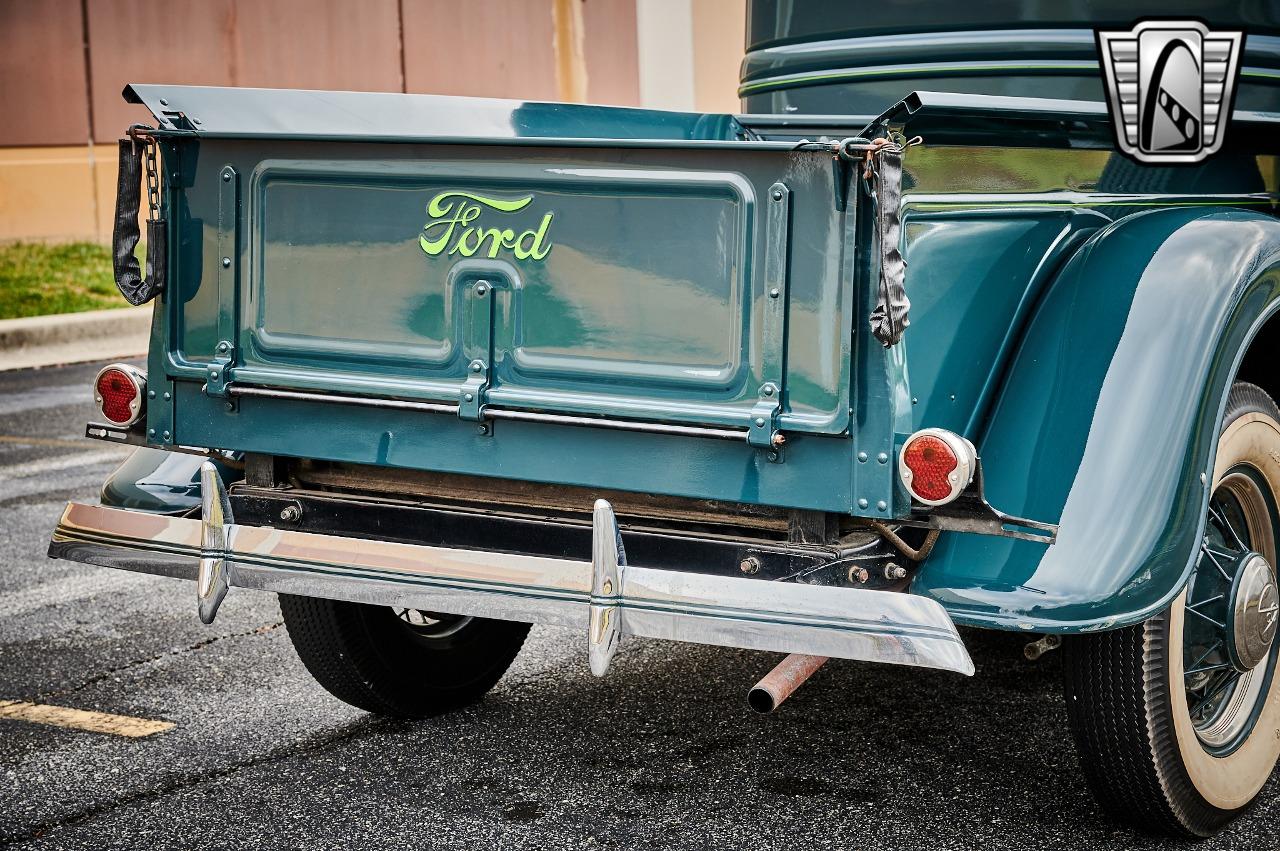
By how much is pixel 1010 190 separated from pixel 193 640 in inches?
110

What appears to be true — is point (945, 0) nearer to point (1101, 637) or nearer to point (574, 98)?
point (1101, 637)

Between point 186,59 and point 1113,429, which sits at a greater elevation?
point 186,59

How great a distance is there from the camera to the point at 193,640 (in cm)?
461

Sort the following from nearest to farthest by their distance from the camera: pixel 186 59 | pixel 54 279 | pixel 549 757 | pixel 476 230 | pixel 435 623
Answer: pixel 476 230 < pixel 549 757 < pixel 435 623 < pixel 54 279 < pixel 186 59

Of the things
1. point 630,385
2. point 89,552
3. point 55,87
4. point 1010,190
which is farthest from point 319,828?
point 55,87

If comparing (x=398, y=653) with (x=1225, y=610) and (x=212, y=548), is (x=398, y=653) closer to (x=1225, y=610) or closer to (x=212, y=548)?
(x=212, y=548)

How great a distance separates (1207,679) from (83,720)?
9.00 ft

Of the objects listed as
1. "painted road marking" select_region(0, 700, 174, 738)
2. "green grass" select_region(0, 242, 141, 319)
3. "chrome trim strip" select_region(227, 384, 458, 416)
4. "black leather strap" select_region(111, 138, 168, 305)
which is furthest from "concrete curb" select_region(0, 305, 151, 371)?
"chrome trim strip" select_region(227, 384, 458, 416)

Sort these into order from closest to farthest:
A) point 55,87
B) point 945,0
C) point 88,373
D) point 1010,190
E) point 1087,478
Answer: point 1087,478
point 1010,190
point 945,0
point 88,373
point 55,87

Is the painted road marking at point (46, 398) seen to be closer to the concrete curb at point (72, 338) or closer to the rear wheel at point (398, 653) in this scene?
the concrete curb at point (72, 338)

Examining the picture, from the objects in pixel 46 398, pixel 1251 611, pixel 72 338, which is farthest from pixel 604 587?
Result: pixel 72 338

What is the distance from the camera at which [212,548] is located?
10.4 ft

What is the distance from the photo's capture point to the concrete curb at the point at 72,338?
10.7m

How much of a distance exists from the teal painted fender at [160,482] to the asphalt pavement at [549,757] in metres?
0.63
